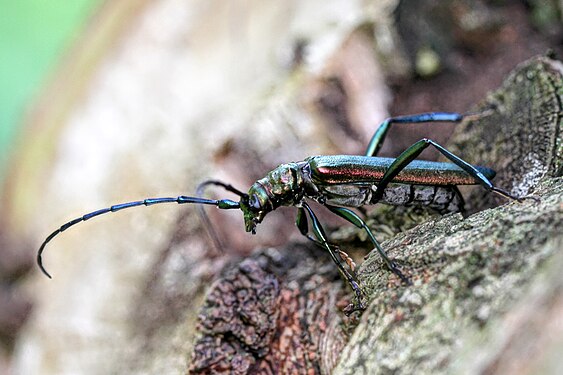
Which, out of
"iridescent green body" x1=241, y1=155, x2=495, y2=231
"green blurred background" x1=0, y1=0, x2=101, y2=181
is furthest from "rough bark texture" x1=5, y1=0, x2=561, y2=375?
"green blurred background" x1=0, y1=0, x2=101, y2=181

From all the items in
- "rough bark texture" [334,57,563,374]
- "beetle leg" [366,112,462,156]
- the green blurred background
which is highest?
the green blurred background

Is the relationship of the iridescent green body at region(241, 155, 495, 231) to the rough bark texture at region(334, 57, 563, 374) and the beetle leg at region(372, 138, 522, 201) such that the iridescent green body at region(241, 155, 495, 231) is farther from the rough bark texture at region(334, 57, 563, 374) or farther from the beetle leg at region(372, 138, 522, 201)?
the rough bark texture at region(334, 57, 563, 374)

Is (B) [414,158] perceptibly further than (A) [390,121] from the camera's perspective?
No

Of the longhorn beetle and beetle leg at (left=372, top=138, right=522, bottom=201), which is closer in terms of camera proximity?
beetle leg at (left=372, top=138, right=522, bottom=201)

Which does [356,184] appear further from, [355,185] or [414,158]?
[414,158]

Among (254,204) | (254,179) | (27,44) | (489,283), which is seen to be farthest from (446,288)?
(27,44)

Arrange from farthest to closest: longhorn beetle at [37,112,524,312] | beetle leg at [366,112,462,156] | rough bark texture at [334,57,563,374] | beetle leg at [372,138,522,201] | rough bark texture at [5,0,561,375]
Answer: beetle leg at [366,112,462,156] → longhorn beetle at [37,112,524,312] → beetle leg at [372,138,522,201] → rough bark texture at [5,0,561,375] → rough bark texture at [334,57,563,374]

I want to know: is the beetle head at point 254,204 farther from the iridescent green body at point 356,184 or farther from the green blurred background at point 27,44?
the green blurred background at point 27,44
